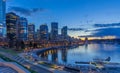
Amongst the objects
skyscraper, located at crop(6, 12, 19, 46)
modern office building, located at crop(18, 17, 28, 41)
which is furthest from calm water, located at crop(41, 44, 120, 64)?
modern office building, located at crop(18, 17, 28, 41)

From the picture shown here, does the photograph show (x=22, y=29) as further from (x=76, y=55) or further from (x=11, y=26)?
(x=76, y=55)

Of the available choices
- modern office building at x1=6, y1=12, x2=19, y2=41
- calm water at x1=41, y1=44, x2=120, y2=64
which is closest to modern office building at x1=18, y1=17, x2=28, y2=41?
modern office building at x1=6, y1=12, x2=19, y2=41

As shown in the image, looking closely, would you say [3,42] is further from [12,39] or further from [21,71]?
[21,71]

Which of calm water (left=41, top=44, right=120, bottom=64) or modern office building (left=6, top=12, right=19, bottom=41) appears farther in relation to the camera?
modern office building (left=6, top=12, right=19, bottom=41)

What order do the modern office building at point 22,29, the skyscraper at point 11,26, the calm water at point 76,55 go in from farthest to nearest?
the modern office building at point 22,29, the skyscraper at point 11,26, the calm water at point 76,55

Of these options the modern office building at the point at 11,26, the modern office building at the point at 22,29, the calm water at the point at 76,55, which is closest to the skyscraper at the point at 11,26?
the modern office building at the point at 11,26

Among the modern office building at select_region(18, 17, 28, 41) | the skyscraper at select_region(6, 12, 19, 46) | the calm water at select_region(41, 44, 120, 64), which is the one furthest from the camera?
the modern office building at select_region(18, 17, 28, 41)

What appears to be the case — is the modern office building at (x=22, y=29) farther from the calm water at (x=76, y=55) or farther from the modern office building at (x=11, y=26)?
the calm water at (x=76, y=55)

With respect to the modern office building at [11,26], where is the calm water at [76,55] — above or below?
below

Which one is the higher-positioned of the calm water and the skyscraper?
the skyscraper

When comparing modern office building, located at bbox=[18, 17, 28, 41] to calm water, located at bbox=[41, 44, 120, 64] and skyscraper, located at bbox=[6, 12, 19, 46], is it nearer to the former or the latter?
skyscraper, located at bbox=[6, 12, 19, 46]

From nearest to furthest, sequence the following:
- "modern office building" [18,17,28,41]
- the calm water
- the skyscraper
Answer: the calm water → the skyscraper → "modern office building" [18,17,28,41]

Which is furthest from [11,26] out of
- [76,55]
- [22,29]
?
[76,55]

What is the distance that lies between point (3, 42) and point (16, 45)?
11.4 feet
